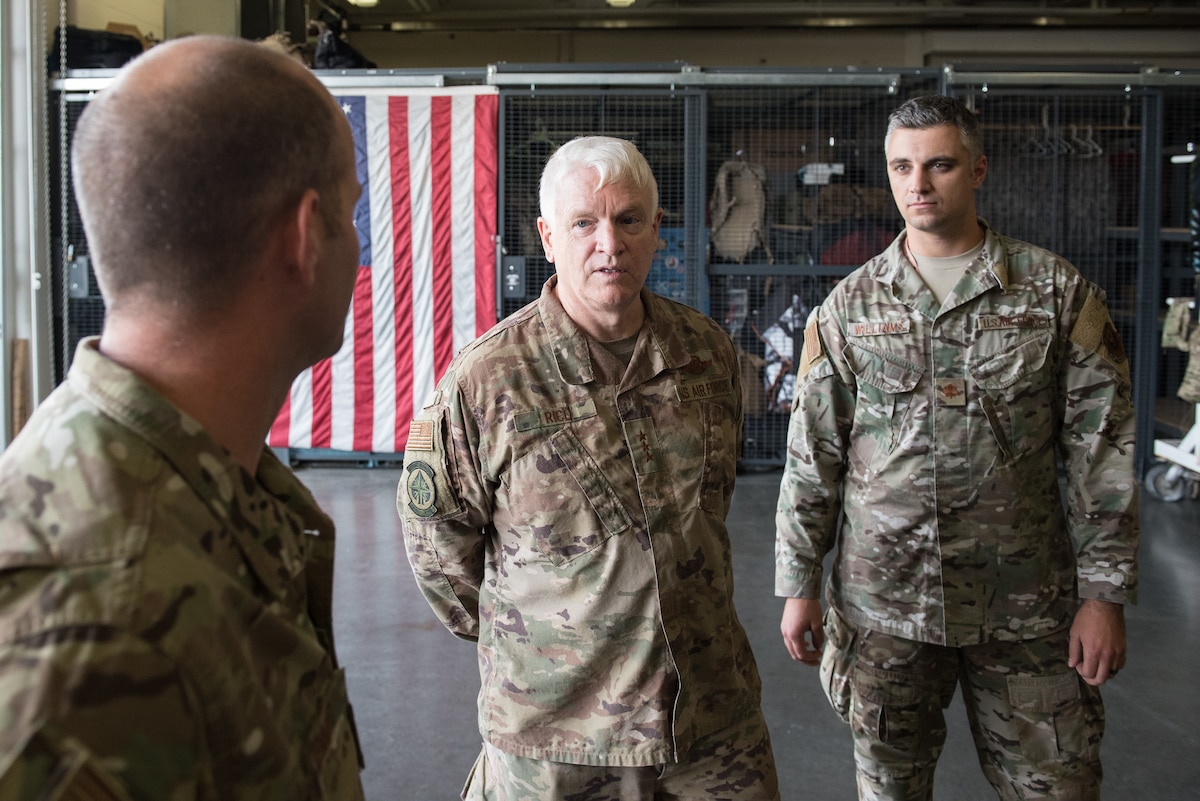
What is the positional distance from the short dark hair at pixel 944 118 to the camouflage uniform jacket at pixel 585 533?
826mm

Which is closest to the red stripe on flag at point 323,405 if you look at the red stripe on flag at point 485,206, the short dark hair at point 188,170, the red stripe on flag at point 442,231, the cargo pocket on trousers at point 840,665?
the red stripe on flag at point 442,231

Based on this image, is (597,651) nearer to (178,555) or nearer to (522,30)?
(178,555)

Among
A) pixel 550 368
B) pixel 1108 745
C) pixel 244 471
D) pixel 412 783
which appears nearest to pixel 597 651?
pixel 550 368

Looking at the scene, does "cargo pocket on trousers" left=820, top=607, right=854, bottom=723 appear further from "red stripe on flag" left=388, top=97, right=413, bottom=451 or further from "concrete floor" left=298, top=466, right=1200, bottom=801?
A: "red stripe on flag" left=388, top=97, right=413, bottom=451

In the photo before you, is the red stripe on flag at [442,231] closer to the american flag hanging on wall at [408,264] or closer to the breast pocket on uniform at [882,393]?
the american flag hanging on wall at [408,264]

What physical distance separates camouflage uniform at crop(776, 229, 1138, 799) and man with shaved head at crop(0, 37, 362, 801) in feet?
4.80

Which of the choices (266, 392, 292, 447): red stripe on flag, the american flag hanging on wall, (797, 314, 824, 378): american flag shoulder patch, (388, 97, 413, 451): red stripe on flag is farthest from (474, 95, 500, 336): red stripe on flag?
(797, 314, 824, 378): american flag shoulder patch

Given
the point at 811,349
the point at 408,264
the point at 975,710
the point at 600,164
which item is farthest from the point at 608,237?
the point at 408,264

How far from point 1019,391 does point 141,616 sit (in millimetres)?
1825

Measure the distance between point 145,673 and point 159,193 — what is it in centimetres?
38

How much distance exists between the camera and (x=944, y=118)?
7.16 feet

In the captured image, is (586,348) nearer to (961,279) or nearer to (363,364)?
(961,279)

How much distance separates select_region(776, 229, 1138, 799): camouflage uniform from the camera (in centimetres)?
206

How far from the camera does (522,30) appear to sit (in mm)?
11812
